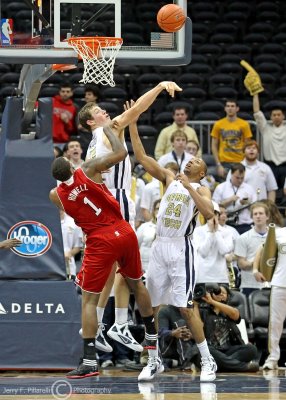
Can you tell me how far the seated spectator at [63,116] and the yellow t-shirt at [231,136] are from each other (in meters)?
2.10

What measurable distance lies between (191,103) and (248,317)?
6.72 metres

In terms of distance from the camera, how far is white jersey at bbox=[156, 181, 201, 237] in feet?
33.9

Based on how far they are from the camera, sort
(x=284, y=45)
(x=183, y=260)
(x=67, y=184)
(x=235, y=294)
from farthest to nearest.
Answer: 1. (x=284, y=45)
2. (x=235, y=294)
3. (x=183, y=260)
4. (x=67, y=184)

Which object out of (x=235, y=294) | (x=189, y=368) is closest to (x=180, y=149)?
(x=235, y=294)

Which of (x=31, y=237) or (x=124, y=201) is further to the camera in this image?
(x=31, y=237)

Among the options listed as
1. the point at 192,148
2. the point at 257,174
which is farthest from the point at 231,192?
the point at 192,148

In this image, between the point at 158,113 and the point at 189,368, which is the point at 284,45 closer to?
the point at 158,113

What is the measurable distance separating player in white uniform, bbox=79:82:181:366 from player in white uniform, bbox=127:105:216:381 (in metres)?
0.20

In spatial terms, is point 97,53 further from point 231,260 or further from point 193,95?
point 193,95

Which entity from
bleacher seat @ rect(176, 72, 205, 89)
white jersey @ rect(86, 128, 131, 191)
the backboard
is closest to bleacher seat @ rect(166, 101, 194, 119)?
bleacher seat @ rect(176, 72, 205, 89)

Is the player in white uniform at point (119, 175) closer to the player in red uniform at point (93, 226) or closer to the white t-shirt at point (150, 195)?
the player in red uniform at point (93, 226)

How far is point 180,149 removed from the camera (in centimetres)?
1446

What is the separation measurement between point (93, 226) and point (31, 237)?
1.63 m

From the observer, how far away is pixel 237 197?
47.0ft
